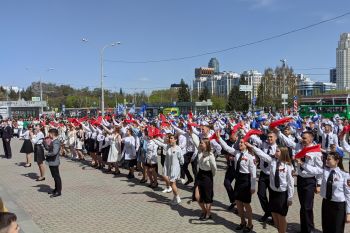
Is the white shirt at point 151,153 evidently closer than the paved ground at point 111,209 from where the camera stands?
No

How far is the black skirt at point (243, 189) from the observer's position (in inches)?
293

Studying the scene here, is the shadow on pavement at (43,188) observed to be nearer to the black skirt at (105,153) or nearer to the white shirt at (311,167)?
the black skirt at (105,153)

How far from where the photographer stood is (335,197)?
6.00 m

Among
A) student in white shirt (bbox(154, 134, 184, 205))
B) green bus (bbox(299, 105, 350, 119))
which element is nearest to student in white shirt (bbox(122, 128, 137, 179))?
student in white shirt (bbox(154, 134, 184, 205))

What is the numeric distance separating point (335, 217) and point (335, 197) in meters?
0.29

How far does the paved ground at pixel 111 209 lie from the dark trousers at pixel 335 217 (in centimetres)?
158

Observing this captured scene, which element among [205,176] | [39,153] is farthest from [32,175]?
[205,176]

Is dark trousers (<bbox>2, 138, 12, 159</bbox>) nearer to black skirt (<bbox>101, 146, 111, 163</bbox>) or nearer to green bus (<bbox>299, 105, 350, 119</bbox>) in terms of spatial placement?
black skirt (<bbox>101, 146, 111, 163</bbox>)

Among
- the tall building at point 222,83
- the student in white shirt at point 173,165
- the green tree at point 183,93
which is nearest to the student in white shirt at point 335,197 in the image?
the student in white shirt at point 173,165

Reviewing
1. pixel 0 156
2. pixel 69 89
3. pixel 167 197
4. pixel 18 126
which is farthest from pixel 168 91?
pixel 167 197

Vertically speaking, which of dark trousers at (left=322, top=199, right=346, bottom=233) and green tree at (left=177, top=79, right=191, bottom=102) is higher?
green tree at (left=177, top=79, right=191, bottom=102)

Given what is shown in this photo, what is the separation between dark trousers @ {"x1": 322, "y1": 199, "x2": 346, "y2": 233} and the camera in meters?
5.96

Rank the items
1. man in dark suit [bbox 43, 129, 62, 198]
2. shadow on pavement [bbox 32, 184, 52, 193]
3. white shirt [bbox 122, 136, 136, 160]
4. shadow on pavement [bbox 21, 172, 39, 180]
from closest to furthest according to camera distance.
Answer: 1. man in dark suit [bbox 43, 129, 62, 198]
2. shadow on pavement [bbox 32, 184, 52, 193]
3. white shirt [bbox 122, 136, 136, 160]
4. shadow on pavement [bbox 21, 172, 39, 180]

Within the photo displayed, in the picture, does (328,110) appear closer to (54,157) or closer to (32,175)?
(32,175)
